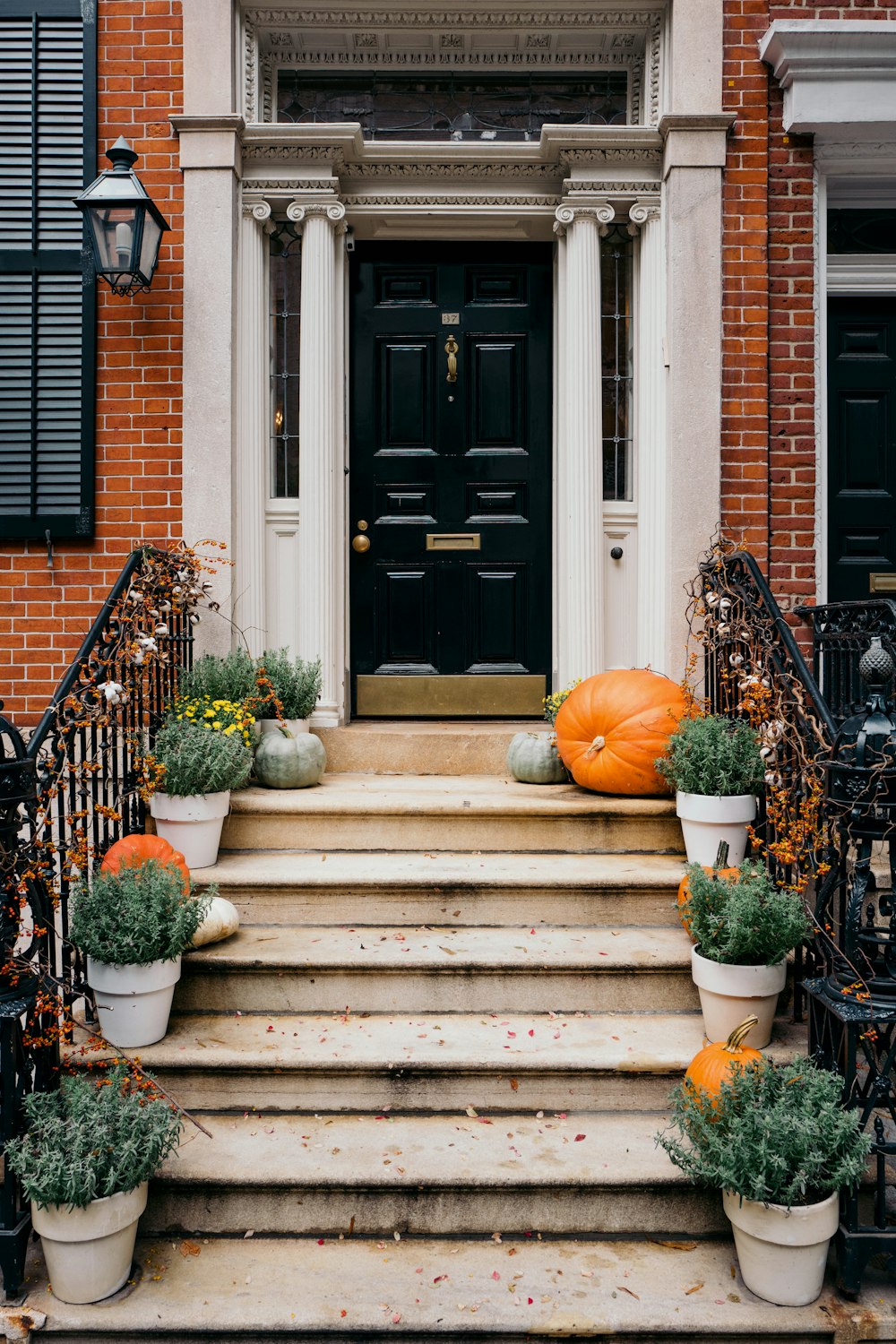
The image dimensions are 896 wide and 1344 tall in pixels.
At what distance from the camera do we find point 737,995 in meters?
3.21

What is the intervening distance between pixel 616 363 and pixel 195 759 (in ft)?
10.2

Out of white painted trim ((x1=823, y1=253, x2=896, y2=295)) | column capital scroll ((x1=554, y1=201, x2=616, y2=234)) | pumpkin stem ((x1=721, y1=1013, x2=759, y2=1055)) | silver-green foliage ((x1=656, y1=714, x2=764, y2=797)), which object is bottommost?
pumpkin stem ((x1=721, y1=1013, x2=759, y2=1055))

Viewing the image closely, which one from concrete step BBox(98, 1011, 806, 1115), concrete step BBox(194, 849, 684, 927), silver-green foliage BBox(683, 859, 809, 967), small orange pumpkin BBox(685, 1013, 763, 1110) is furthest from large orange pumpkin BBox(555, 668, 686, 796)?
small orange pumpkin BBox(685, 1013, 763, 1110)

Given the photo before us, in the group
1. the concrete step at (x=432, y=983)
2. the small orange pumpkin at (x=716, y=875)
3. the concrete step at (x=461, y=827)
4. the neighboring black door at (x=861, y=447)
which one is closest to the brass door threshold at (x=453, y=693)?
the concrete step at (x=461, y=827)

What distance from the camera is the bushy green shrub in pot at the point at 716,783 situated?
12.8ft

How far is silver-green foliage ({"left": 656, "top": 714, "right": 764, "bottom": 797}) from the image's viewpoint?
12.7 feet

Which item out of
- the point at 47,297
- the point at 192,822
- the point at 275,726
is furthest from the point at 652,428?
the point at 47,297

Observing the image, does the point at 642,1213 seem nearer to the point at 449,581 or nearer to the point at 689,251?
the point at 449,581

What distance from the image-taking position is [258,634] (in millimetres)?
5285

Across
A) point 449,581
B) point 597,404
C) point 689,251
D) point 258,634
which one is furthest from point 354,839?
point 689,251

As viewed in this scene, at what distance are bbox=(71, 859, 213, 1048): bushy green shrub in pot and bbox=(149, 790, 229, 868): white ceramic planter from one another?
2.24ft

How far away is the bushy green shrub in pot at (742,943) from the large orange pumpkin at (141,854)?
171 cm

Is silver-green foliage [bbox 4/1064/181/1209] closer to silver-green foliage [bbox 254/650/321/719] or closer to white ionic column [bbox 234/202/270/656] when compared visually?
silver-green foliage [bbox 254/650/321/719]

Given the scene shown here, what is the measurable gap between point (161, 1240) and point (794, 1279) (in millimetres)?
1709
